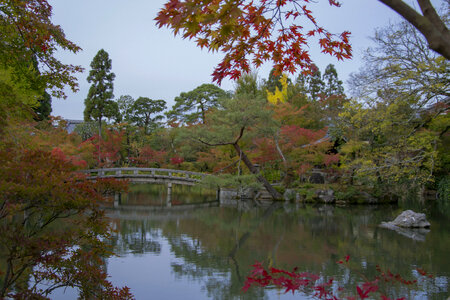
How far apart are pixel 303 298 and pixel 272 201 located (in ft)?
34.3

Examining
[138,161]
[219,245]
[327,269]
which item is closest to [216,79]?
[327,269]

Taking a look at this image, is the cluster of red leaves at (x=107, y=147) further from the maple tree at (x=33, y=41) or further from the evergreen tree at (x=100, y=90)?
the maple tree at (x=33, y=41)

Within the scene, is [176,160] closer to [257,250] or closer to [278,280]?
[257,250]

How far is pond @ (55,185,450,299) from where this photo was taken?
4391 millimetres

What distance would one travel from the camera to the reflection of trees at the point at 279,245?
4.91 metres

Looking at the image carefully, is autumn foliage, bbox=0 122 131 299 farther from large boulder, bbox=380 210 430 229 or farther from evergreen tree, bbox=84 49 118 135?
evergreen tree, bbox=84 49 118 135

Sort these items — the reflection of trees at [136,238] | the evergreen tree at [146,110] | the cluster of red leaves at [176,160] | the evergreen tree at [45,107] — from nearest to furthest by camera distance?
the reflection of trees at [136,238], the evergreen tree at [45,107], the cluster of red leaves at [176,160], the evergreen tree at [146,110]

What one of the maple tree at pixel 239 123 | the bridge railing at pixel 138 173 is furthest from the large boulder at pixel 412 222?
the bridge railing at pixel 138 173

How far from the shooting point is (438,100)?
22.8 ft

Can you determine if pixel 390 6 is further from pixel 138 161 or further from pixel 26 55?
pixel 138 161

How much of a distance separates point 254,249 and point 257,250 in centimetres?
10

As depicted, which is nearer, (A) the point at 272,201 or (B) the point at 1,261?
(B) the point at 1,261

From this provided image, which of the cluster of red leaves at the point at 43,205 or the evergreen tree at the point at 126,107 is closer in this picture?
the cluster of red leaves at the point at 43,205

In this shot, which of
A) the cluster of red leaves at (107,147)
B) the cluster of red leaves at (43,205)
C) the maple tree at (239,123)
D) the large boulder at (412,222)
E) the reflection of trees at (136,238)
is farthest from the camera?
the cluster of red leaves at (107,147)
